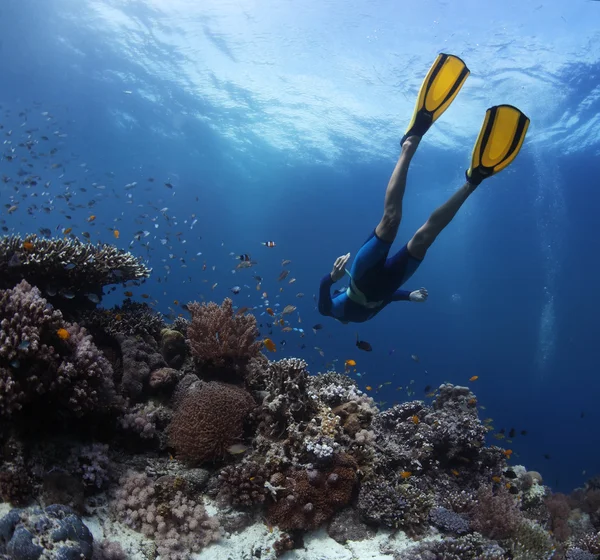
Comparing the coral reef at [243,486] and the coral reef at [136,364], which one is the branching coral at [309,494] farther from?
the coral reef at [136,364]

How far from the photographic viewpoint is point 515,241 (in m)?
61.4

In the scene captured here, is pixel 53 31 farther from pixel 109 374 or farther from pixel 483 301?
pixel 483 301

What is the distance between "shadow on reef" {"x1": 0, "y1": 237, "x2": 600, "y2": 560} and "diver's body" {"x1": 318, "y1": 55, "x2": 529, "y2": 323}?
1.77 metres

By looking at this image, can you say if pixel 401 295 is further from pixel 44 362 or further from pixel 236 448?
pixel 44 362

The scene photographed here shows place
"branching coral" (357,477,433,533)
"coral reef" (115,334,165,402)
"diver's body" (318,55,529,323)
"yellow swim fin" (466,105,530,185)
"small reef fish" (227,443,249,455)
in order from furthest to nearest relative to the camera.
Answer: "coral reef" (115,334,165,402) → "branching coral" (357,477,433,533) → "small reef fish" (227,443,249,455) → "diver's body" (318,55,529,323) → "yellow swim fin" (466,105,530,185)

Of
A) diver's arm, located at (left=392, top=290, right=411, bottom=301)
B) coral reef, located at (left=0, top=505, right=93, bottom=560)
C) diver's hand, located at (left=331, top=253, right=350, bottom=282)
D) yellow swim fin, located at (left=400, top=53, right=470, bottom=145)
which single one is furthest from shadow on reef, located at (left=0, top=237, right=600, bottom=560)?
yellow swim fin, located at (left=400, top=53, right=470, bottom=145)

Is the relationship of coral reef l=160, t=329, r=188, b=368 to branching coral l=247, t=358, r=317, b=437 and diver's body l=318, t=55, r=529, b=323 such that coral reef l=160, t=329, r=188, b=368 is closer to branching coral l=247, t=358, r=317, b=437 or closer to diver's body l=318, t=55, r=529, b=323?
branching coral l=247, t=358, r=317, b=437

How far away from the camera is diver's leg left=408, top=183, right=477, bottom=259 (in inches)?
208

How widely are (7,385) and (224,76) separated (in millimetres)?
35477

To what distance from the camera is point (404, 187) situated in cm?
579

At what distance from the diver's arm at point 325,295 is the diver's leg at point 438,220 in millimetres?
1708

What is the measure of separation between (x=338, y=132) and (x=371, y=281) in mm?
36549

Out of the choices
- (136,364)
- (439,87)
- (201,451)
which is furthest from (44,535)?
(439,87)

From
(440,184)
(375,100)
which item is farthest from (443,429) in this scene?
(440,184)
